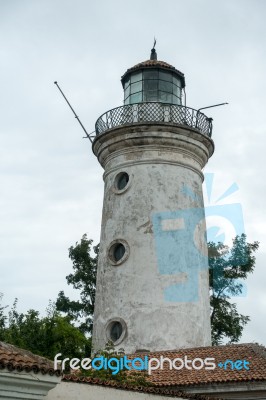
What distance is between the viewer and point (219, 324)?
24812 millimetres

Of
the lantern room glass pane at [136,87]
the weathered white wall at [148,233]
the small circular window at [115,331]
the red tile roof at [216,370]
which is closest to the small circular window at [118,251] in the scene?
the weathered white wall at [148,233]

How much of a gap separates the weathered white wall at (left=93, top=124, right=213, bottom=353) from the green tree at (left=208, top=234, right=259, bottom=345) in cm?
561

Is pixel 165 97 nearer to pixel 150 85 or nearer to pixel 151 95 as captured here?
pixel 151 95

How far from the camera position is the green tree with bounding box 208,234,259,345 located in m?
24.8

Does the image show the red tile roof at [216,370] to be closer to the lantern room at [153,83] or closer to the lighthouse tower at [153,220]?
the lighthouse tower at [153,220]

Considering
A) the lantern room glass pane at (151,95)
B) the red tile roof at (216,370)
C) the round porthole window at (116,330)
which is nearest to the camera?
the red tile roof at (216,370)

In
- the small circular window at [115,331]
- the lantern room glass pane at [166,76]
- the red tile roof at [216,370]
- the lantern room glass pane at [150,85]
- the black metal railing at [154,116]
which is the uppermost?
the lantern room glass pane at [166,76]

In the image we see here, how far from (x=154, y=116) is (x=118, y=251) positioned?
4206mm

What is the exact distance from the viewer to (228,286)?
2484 centimetres

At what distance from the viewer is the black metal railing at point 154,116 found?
19.8m

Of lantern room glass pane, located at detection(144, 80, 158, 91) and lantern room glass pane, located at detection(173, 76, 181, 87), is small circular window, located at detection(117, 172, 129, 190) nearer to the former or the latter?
lantern room glass pane, located at detection(144, 80, 158, 91)

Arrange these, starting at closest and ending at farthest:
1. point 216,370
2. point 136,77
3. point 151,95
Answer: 1. point 216,370
2. point 151,95
3. point 136,77

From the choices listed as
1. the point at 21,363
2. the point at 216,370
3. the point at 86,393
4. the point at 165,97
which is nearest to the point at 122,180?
the point at 165,97

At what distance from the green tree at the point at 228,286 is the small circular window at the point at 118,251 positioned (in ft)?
21.8
